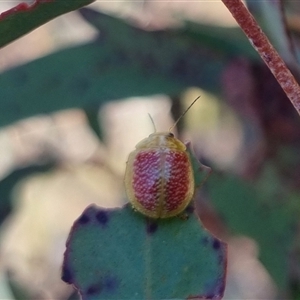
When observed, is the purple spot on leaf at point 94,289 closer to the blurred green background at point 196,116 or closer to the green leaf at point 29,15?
the green leaf at point 29,15

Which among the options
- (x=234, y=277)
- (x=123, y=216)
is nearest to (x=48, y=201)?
(x=234, y=277)

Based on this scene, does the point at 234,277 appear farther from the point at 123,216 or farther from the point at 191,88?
the point at 123,216

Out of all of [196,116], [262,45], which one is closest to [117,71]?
[196,116]

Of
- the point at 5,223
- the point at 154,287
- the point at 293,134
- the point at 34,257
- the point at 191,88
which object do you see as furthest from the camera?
the point at 34,257

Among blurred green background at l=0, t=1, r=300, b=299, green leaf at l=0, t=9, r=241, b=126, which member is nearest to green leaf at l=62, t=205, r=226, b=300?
blurred green background at l=0, t=1, r=300, b=299

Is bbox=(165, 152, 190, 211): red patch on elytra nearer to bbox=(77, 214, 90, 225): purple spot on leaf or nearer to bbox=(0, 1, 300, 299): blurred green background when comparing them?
bbox=(77, 214, 90, 225): purple spot on leaf

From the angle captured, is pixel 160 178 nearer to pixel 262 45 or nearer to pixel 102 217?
pixel 102 217
